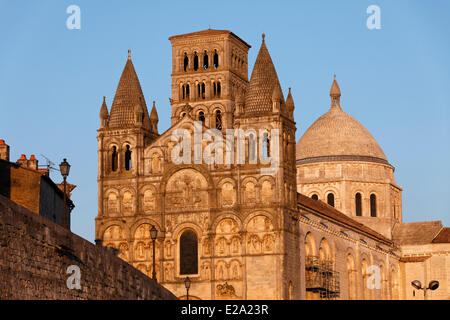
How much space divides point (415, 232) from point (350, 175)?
916cm

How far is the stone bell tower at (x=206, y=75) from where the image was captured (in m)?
88.6

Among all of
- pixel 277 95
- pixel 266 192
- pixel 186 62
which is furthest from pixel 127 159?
pixel 186 62

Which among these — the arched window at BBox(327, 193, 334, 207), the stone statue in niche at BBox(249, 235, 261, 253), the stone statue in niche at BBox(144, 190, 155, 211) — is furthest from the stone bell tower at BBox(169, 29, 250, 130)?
the arched window at BBox(327, 193, 334, 207)

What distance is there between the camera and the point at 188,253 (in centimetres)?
7625

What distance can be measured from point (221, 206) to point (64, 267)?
3807 centimetres

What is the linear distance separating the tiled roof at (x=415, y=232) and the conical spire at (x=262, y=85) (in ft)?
132

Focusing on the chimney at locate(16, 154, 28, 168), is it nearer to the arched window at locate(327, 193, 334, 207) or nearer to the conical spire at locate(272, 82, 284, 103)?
the conical spire at locate(272, 82, 284, 103)

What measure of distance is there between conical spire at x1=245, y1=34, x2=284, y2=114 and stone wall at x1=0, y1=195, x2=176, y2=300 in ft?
107

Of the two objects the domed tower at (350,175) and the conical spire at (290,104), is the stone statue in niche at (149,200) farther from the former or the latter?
the domed tower at (350,175)

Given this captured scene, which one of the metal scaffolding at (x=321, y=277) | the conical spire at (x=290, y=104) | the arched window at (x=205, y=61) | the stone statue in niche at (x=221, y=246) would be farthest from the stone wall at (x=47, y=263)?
the arched window at (x=205, y=61)
